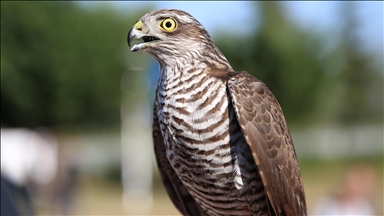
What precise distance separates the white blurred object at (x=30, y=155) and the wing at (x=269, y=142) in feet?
35.9

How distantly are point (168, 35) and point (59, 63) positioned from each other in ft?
74.0

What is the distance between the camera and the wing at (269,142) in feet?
12.4

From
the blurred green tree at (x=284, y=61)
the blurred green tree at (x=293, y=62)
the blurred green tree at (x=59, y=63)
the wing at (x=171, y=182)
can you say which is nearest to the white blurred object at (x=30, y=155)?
the blurred green tree at (x=59, y=63)

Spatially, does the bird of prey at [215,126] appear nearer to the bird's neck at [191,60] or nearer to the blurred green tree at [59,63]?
the bird's neck at [191,60]

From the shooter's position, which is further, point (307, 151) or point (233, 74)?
point (307, 151)

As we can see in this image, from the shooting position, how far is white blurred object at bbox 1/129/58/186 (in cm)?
1501

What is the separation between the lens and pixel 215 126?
3.73 meters

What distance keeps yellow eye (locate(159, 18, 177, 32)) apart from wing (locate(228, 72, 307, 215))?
0.55 m

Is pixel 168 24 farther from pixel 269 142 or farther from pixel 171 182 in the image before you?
pixel 171 182

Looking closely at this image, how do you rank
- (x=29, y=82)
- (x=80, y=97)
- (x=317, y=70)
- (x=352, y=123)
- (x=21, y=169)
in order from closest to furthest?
(x=21, y=169), (x=29, y=82), (x=80, y=97), (x=317, y=70), (x=352, y=123)

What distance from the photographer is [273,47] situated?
30.4 meters

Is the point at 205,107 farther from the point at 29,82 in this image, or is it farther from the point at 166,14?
the point at 29,82

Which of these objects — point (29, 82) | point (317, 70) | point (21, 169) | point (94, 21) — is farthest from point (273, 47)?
point (21, 169)

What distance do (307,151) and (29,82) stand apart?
17012mm
